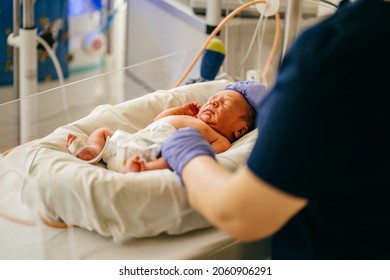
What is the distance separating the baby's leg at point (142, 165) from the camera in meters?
1.18

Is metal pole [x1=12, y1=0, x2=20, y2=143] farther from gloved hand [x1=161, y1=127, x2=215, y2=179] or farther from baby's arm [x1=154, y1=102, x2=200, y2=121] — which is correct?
gloved hand [x1=161, y1=127, x2=215, y2=179]

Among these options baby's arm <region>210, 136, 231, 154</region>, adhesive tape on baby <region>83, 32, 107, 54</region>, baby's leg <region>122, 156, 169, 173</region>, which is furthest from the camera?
adhesive tape on baby <region>83, 32, 107, 54</region>

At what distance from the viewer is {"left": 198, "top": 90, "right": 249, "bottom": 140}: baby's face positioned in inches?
54.6

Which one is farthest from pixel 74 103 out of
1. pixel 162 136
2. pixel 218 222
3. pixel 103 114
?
pixel 218 222

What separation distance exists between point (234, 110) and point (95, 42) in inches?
52.8

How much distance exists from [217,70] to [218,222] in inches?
38.0

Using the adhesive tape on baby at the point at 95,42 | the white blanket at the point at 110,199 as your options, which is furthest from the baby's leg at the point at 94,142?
the adhesive tape on baby at the point at 95,42

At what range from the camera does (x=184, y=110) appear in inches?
57.0

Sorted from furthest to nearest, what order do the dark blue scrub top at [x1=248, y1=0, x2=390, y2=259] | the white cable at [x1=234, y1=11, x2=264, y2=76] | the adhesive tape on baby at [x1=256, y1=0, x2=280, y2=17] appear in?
the white cable at [x1=234, y1=11, x2=264, y2=76]
the adhesive tape on baby at [x1=256, y1=0, x2=280, y2=17]
the dark blue scrub top at [x1=248, y1=0, x2=390, y2=259]

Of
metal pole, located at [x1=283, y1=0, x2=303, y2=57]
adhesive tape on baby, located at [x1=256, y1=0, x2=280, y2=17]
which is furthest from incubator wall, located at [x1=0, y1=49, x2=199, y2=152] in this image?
metal pole, located at [x1=283, y1=0, x2=303, y2=57]

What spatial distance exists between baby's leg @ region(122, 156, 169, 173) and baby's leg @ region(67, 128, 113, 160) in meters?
0.11

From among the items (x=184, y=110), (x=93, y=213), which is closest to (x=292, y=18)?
(x=184, y=110)

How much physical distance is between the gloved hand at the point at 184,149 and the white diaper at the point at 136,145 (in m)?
0.13

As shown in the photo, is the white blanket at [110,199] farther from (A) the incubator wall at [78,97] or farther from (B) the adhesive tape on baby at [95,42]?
(B) the adhesive tape on baby at [95,42]
